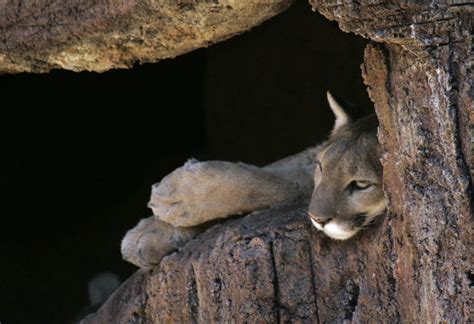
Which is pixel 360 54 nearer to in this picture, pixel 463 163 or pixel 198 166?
pixel 198 166

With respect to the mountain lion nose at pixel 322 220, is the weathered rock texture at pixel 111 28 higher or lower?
higher

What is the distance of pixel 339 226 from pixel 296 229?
0.66 feet

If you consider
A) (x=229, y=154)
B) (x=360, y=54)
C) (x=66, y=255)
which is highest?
(x=360, y=54)

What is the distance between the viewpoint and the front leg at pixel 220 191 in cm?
342

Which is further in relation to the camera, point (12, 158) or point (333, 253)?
point (12, 158)

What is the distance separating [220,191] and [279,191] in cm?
20

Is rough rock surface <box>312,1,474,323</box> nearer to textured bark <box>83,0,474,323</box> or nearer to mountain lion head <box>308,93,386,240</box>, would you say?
textured bark <box>83,0,474,323</box>

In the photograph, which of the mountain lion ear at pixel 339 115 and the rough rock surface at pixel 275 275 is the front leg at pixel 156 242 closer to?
the rough rock surface at pixel 275 275

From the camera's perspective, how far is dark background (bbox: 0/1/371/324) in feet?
15.5

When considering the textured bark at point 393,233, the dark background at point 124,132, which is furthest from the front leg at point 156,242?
the dark background at point 124,132

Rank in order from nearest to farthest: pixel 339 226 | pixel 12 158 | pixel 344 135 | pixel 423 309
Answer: pixel 423 309
pixel 339 226
pixel 344 135
pixel 12 158

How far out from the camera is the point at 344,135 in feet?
11.0

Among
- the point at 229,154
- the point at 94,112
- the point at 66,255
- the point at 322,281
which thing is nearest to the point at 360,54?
the point at 229,154

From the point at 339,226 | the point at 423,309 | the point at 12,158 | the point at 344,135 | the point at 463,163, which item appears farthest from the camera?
the point at 12,158
